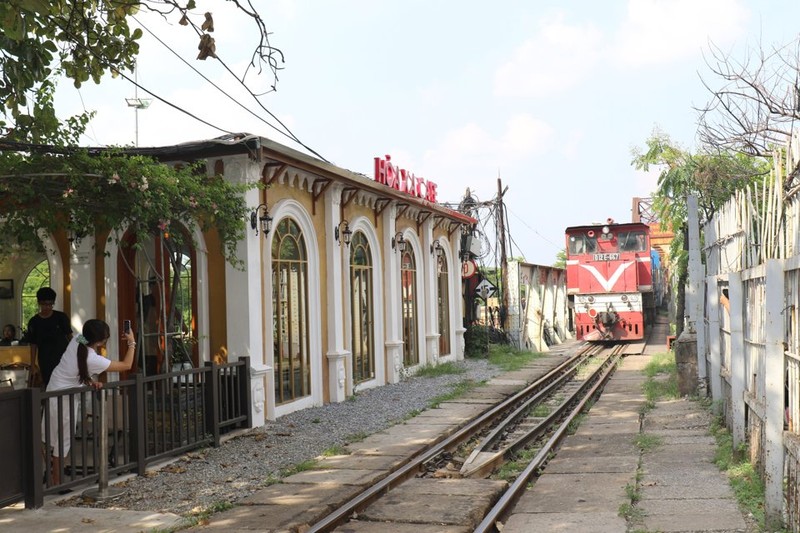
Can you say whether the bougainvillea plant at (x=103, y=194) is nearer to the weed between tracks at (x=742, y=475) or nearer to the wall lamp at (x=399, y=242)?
the weed between tracks at (x=742, y=475)

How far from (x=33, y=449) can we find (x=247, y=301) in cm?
473

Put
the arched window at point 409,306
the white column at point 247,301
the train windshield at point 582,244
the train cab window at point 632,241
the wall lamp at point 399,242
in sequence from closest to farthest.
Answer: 1. the white column at point 247,301
2. the wall lamp at point 399,242
3. the arched window at point 409,306
4. the train cab window at point 632,241
5. the train windshield at point 582,244

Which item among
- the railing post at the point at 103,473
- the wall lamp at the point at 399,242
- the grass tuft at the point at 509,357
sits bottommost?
the grass tuft at the point at 509,357

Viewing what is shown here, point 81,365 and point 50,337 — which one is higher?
A: point 50,337

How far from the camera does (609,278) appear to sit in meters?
27.0

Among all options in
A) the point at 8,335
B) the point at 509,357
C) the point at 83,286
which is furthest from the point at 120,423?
the point at 509,357

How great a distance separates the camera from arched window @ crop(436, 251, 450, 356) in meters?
22.1

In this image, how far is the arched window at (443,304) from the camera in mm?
22094

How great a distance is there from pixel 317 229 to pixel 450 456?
5275 millimetres

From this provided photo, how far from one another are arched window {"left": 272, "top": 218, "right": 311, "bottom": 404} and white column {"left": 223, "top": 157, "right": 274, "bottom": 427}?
0.90 meters

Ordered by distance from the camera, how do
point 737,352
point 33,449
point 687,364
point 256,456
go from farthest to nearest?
point 687,364 → point 256,456 → point 737,352 → point 33,449

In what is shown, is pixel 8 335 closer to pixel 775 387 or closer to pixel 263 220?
pixel 263 220

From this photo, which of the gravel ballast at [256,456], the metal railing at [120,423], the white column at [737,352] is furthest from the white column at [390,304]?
the white column at [737,352]

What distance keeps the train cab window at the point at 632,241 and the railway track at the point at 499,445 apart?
9803 mm
